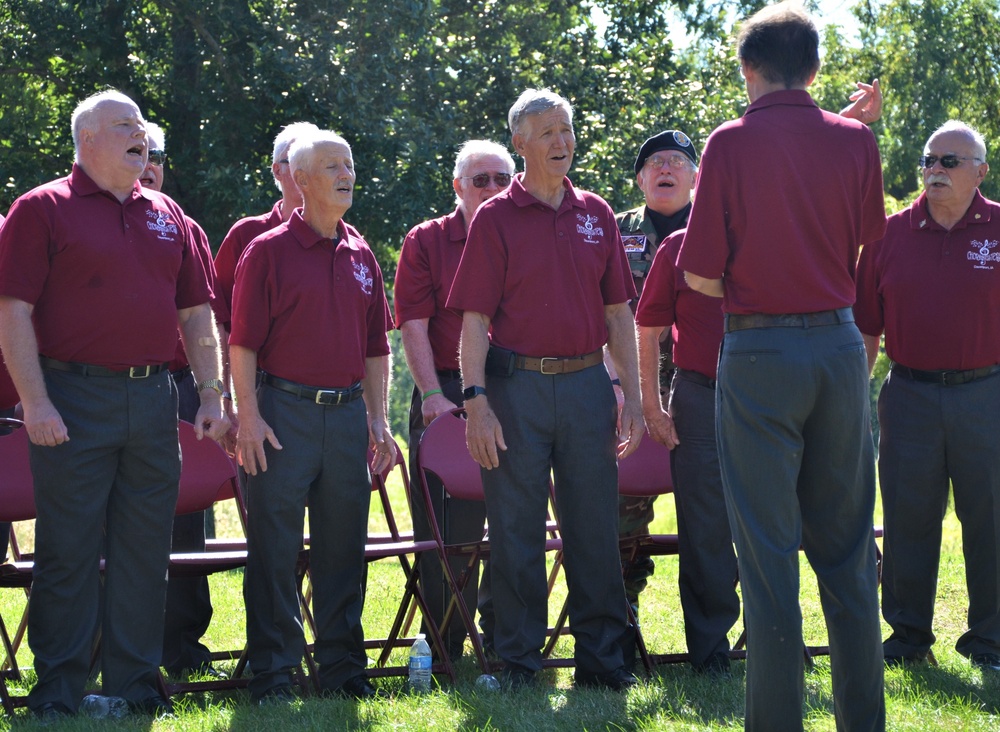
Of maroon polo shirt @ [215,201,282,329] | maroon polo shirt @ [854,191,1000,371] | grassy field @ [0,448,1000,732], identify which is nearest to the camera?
grassy field @ [0,448,1000,732]

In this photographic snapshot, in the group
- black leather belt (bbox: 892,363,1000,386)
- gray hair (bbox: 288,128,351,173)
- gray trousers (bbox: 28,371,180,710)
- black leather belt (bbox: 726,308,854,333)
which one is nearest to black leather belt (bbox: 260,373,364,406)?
gray trousers (bbox: 28,371,180,710)

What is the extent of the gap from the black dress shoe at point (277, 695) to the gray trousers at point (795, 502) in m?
2.00

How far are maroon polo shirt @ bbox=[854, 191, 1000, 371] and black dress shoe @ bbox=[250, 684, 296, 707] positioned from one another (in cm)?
307

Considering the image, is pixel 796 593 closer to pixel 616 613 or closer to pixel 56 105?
pixel 616 613

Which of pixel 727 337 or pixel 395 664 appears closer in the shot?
pixel 727 337

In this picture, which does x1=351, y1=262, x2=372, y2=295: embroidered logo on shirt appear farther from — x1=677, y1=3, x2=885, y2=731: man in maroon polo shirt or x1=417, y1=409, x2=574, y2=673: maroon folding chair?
x1=677, y1=3, x2=885, y2=731: man in maroon polo shirt

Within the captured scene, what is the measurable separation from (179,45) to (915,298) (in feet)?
24.9

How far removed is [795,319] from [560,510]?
1.76 m

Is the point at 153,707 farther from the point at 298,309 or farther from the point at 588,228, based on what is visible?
the point at 588,228

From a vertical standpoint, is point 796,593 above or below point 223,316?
below

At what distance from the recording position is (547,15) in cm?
1302

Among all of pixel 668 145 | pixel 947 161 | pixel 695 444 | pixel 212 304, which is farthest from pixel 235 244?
→ pixel 947 161

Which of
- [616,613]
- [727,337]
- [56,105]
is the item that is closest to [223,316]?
[616,613]

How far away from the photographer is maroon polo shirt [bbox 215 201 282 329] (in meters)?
6.44
